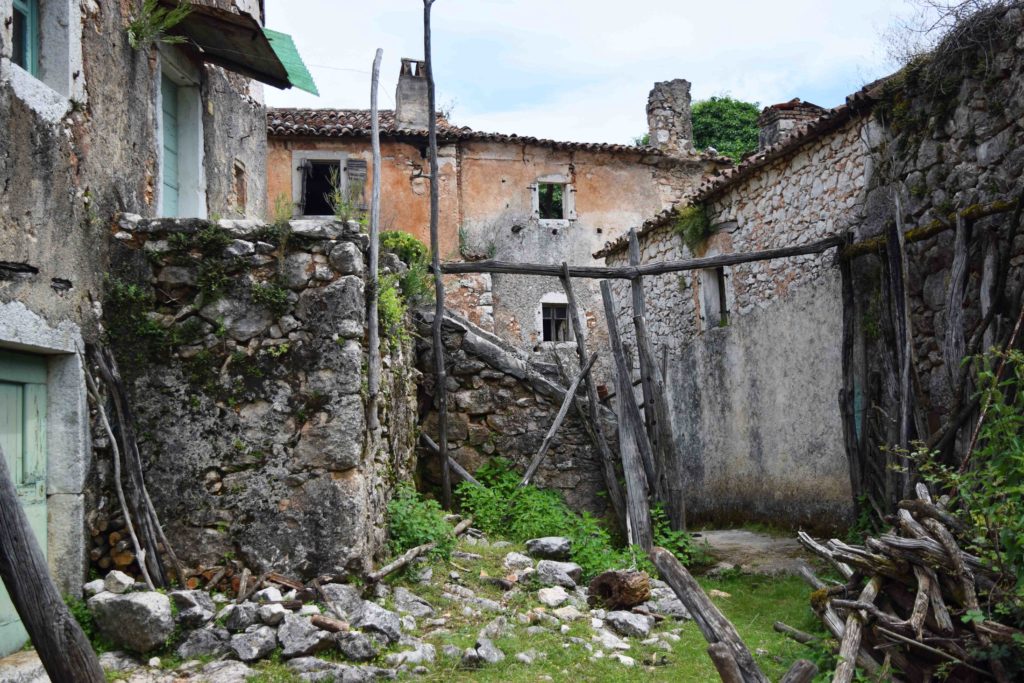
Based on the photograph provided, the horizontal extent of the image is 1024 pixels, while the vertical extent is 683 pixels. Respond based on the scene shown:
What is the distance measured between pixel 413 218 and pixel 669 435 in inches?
382

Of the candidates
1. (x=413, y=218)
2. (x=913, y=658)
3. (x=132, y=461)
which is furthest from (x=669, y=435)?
(x=413, y=218)

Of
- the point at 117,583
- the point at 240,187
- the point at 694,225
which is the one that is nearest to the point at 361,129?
the point at 694,225

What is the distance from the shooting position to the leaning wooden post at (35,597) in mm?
2807

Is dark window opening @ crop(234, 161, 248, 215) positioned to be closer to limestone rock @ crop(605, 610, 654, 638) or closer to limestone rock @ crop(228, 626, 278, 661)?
limestone rock @ crop(228, 626, 278, 661)

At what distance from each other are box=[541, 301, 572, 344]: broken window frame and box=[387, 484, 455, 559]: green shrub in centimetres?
1072

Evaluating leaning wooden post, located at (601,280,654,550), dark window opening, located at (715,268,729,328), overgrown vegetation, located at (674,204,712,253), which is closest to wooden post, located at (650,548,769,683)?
leaning wooden post, located at (601,280,654,550)

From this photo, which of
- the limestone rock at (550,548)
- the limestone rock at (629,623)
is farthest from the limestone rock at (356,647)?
the limestone rock at (550,548)

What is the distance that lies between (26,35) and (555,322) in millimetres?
13443

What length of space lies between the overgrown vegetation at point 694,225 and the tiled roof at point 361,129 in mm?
6600

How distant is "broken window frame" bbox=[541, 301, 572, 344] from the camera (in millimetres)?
17406

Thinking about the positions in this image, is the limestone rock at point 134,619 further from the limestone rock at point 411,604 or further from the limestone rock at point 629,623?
the limestone rock at point 629,623

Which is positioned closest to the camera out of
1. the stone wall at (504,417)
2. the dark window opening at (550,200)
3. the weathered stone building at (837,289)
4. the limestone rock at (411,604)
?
the limestone rock at (411,604)

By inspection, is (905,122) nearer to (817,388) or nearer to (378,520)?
(817,388)

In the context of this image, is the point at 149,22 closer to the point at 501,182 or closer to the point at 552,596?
the point at 552,596
